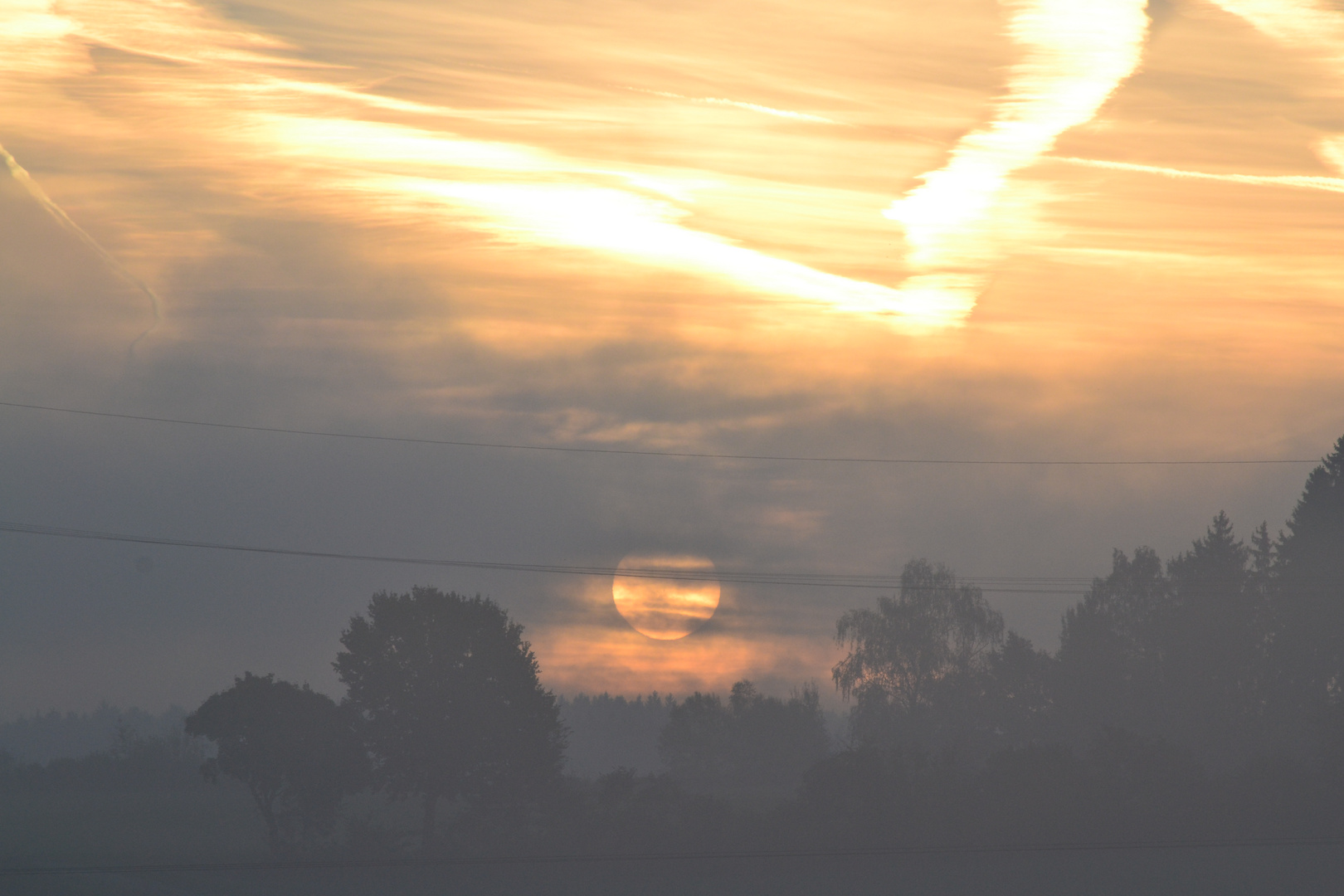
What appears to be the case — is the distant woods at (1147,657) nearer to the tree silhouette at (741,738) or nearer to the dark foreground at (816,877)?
the tree silhouette at (741,738)

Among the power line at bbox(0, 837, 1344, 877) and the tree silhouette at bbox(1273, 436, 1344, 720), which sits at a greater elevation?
the tree silhouette at bbox(1273, 436, 1344, 720)

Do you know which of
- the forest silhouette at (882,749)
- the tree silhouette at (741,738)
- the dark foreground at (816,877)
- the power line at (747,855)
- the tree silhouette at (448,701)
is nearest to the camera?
the dark foreground at (816,877)

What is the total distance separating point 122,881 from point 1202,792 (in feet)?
196

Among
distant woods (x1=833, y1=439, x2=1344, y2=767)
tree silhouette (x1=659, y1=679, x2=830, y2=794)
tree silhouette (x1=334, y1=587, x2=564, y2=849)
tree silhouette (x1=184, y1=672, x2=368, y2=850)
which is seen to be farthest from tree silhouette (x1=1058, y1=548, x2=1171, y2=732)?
tree silhouette (x1=184, y1=672, x2=368, y2=850)

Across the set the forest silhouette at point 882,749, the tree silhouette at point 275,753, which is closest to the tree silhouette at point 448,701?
the forest silhouette at point 882,749

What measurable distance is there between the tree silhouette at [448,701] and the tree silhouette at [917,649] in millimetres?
42756

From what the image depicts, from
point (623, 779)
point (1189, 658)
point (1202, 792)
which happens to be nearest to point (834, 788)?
point (623, 779)

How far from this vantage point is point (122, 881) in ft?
188

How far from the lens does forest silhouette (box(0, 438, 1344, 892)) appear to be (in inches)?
2739

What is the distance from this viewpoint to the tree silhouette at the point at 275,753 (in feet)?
243

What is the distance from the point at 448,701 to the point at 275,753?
1347 cm

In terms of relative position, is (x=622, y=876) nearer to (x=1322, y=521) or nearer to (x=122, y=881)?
(x=122, y=881)

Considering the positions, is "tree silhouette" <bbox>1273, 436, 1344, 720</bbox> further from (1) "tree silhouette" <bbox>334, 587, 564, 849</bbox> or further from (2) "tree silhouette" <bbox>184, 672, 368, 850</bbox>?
(2) "tree silhouette" <bbox>184, 672, 368, 850</bbox>

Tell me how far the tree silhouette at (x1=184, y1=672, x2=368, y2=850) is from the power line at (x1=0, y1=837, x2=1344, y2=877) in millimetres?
5721
